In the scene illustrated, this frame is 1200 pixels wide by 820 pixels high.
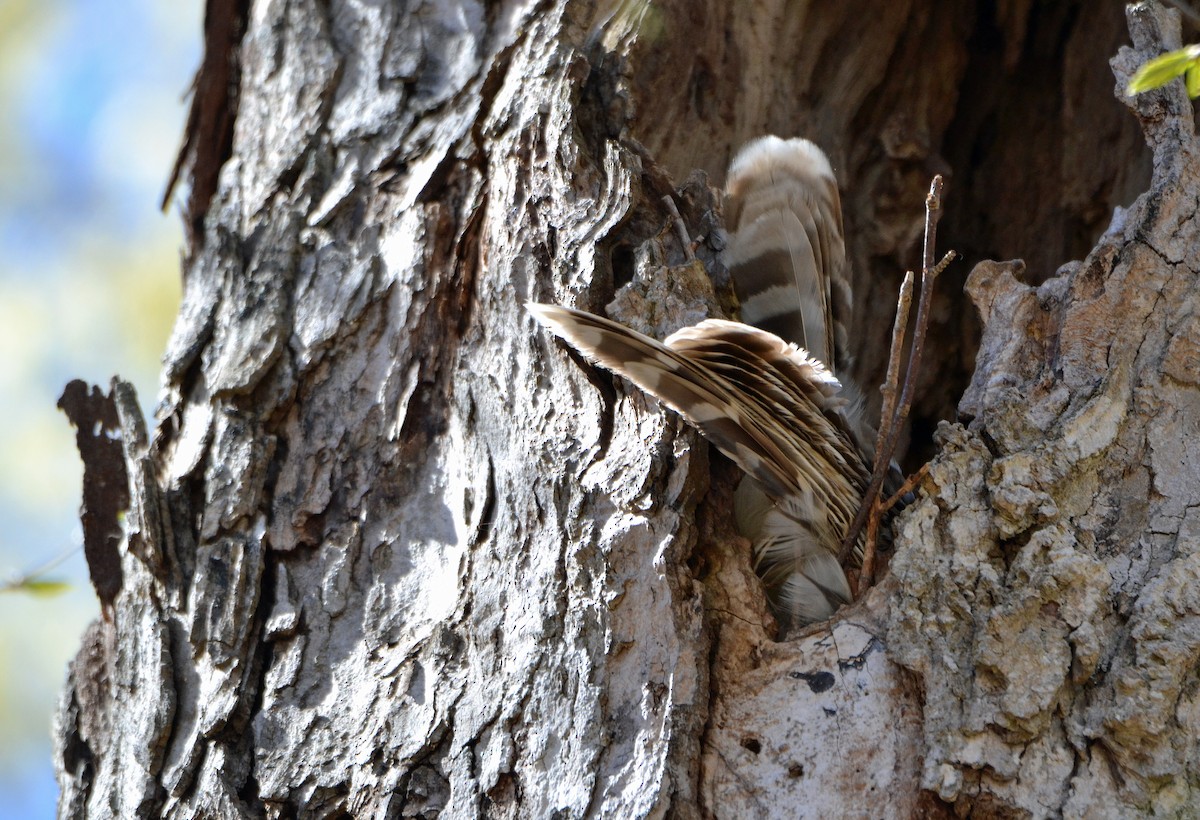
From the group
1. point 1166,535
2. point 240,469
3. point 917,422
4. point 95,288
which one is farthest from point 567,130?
point 95,288

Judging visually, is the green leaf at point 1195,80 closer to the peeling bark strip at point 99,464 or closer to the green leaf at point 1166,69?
the green leaf at point 1166,69

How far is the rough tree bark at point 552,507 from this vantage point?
53.1 inches

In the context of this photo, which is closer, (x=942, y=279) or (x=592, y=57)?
(x=592, y=57)

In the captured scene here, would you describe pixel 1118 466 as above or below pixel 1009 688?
above

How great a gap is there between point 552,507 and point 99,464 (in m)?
0.88

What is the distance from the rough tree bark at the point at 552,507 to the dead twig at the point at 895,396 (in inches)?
2.6

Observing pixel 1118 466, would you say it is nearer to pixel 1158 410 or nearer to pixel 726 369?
pixel 1158 410

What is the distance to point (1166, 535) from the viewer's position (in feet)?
4.73

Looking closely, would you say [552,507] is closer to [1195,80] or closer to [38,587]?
[1195,80]

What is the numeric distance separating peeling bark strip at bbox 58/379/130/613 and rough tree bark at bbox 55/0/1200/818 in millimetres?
14

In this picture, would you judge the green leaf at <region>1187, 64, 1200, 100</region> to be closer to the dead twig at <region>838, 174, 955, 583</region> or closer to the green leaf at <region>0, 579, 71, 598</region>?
the dead twig at <region>838, 174, 955, 583</region>

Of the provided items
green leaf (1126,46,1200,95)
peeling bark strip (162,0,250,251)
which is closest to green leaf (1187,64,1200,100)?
green leaf (1126,46,1200,95)

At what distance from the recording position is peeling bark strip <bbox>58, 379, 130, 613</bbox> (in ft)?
6.27

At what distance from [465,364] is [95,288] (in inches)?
102
